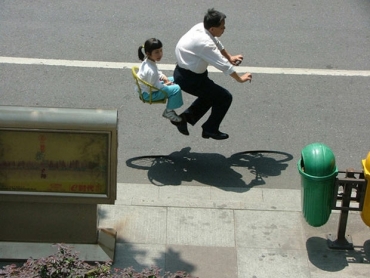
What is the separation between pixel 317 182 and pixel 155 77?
2191mm

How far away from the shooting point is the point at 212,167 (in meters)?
7.99

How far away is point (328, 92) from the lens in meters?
9.48

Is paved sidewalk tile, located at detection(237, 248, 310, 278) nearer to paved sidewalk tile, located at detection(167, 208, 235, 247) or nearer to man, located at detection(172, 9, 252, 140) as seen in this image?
paved sidewalk tile, located at detection(167, 208, 235, 247)

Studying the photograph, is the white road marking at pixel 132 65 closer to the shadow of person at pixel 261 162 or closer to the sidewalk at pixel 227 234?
the shadow of person at pixel 261 162

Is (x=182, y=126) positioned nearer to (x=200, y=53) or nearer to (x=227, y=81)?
(x=200, y=53)

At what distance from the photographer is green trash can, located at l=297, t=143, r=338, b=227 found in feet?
19.9

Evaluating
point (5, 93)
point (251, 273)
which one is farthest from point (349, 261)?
point (5, 93)

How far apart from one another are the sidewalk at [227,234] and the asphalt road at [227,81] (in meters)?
0.45

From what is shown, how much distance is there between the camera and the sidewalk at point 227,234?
249 inches

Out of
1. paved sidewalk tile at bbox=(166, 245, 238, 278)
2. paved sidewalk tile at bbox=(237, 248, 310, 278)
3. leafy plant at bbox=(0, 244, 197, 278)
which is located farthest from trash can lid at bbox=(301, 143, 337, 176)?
leafy plant at bbox=(0, 244, 197, 278)

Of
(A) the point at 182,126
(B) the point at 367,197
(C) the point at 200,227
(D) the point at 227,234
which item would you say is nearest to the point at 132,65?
(A) the point at 182,126

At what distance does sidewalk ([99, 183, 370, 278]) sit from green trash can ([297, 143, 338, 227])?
407 mm

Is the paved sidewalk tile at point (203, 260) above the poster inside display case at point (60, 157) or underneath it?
underneath

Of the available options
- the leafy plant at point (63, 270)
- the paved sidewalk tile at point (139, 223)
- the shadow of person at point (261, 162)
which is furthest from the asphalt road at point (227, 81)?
the leafy plant at point (63, 270)
